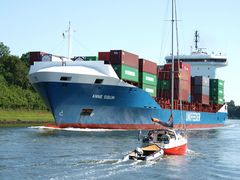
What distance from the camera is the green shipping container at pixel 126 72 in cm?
5795

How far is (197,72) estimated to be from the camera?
97625 millimetres

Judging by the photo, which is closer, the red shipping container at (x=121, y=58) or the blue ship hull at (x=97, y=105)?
the blue ship hull at (x=97, y=105)

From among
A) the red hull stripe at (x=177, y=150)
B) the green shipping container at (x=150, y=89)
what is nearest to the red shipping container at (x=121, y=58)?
the green shipping container at (x=150, y=89)

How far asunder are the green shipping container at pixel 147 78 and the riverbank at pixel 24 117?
1926cm

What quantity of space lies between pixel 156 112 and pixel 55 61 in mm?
16683

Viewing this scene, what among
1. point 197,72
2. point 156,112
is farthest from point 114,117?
point 197,72

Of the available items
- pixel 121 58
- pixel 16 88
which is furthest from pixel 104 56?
pixel 16 88

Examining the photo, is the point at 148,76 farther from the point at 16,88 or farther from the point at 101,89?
the point at 16,88

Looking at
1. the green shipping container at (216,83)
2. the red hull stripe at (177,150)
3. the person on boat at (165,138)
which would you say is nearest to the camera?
the red hull stripe at (177,150)

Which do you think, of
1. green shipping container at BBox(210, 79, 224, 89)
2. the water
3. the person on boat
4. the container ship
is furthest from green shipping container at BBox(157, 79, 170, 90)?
the person on boat

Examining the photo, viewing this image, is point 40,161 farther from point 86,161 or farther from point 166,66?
→ point 166,66

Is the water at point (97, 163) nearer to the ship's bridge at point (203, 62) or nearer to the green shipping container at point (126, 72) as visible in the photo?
the green shipping container at point (126, 72)

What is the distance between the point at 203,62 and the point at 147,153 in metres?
70.7

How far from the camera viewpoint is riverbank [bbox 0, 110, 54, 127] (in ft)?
233
